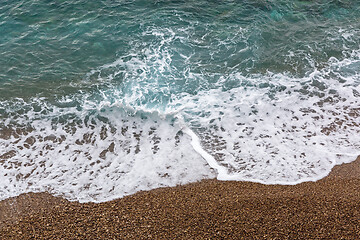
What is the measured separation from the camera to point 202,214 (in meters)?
7.10

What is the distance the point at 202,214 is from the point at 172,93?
5.56 meters

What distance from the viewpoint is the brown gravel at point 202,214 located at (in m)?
6.77

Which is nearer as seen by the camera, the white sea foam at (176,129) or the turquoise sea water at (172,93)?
the white sea foam at (176,129)

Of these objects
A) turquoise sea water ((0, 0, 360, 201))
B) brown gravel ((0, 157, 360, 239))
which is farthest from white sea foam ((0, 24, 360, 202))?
brown gravel ((0, 157, 360, 239))

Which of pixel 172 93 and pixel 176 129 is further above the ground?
pixel 172 93

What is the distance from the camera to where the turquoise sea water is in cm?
884

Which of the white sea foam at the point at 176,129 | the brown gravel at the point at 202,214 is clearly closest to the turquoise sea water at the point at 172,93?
the white sea foam at the point at 176,129

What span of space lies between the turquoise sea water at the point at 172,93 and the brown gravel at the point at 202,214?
45 centimetres

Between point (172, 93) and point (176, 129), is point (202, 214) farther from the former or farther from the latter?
point (172, 93)

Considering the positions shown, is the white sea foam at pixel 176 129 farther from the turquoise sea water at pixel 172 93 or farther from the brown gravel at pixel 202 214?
the brown gravel at pixel 202 214

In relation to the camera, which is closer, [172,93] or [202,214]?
[202,214]

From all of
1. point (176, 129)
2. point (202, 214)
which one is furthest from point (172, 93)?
point (202, 214)

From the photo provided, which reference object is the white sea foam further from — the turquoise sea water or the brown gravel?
the brown gravel

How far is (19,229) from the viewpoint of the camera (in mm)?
7043
